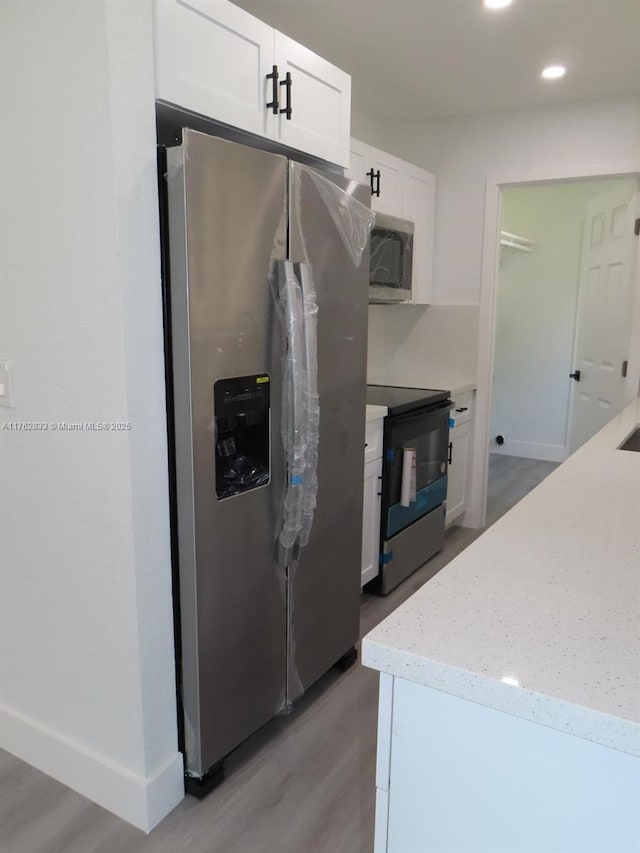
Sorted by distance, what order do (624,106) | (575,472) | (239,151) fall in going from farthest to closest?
(624,106), (575,472), (239,151)

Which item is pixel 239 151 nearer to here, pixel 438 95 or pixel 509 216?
pixel 438 95

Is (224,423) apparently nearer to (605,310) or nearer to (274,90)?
(274,90)

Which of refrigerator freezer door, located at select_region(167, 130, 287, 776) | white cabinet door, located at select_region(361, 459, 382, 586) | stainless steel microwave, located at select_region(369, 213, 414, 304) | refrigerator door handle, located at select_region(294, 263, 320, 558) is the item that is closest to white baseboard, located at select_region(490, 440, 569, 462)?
stainless steel microwave, located at select_region(369, 213, 414, 304)

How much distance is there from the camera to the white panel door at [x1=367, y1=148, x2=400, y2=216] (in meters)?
3.07

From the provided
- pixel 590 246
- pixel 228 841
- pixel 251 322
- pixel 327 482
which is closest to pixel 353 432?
pixel 327 482

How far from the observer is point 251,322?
65.6 inches

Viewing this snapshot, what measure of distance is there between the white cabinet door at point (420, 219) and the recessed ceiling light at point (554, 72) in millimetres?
791

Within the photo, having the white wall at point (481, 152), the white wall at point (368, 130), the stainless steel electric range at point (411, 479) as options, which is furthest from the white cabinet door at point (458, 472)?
the white wall at point (368, 130)

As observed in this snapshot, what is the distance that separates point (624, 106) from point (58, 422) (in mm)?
3211

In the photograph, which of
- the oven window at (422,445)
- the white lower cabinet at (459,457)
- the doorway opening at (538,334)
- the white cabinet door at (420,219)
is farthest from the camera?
the doorway opening at (538,334)

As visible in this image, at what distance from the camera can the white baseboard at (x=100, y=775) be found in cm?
165

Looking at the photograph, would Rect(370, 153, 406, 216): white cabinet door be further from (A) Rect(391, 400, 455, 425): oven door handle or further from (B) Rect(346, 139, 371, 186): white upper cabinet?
(A) Rect(391, 400, 455, 425): oven door handle

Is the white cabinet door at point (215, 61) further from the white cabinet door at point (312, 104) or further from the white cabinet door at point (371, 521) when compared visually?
the white cabinet door at point (371, 521)

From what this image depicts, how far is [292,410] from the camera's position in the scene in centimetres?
181
